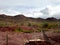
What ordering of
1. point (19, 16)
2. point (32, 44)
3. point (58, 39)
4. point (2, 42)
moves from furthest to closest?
1. point (19, 16)
2. point (58, 39)
3. point (2, 42)
4. point (32, 44)

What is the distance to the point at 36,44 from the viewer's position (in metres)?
19.0

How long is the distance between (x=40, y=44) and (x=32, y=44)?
2.92ft

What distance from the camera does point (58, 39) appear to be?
76.6ft

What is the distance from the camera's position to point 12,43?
20484 millimetres

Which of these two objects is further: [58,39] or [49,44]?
[58,39]

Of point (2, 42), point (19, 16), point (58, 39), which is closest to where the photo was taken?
point (2, 42)

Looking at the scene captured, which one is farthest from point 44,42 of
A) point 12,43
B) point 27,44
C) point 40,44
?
point 12,43

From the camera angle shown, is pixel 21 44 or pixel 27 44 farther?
pixel 21 44

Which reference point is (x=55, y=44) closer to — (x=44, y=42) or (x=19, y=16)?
(x=44, y=42)

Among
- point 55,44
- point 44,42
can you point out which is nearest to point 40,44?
point 44,42

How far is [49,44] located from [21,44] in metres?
3.04

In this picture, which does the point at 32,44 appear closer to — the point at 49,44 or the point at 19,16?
the point at 49,44

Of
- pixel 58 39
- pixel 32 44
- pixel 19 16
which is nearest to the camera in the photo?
pixel 32 44

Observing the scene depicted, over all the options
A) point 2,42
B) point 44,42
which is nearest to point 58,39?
point 44,42
